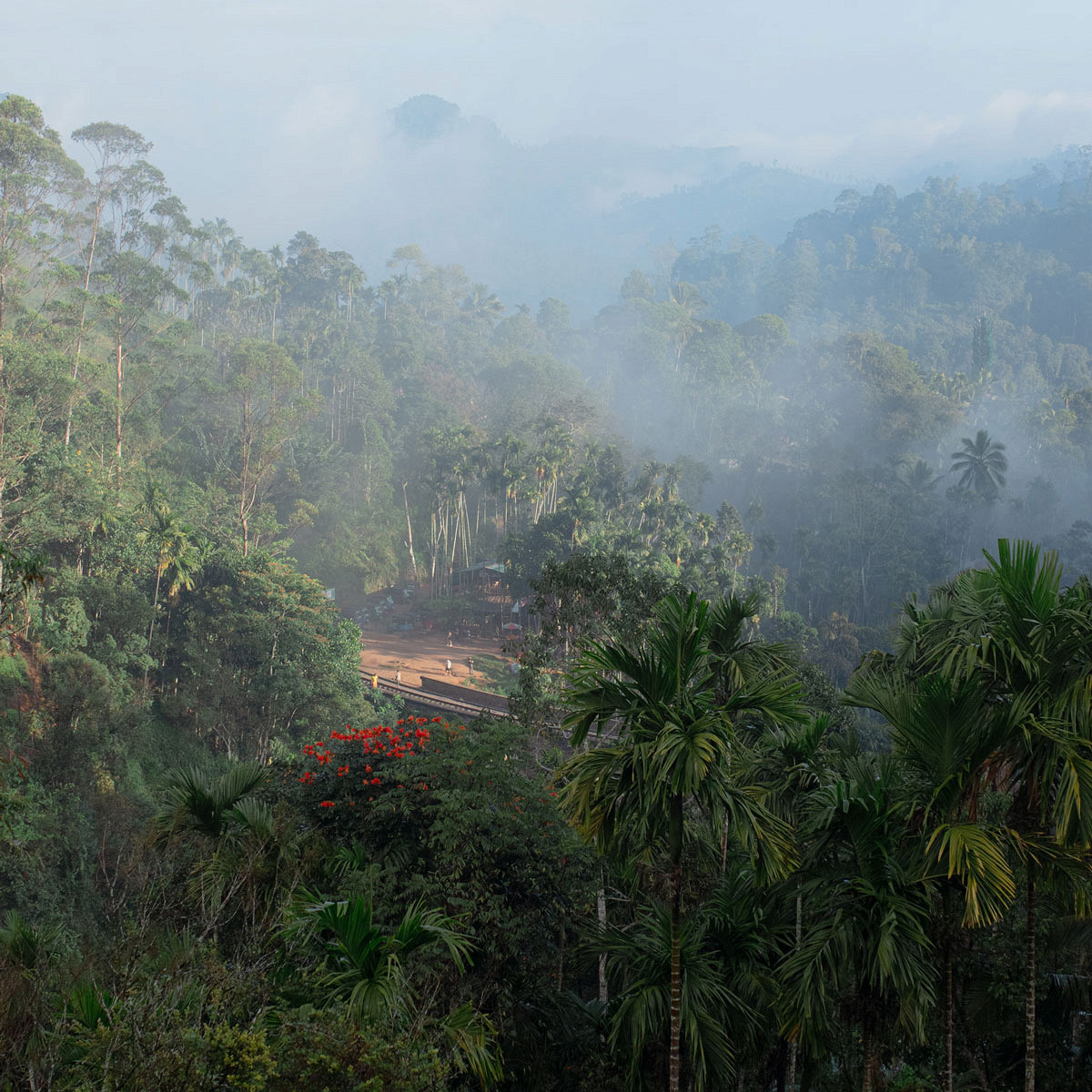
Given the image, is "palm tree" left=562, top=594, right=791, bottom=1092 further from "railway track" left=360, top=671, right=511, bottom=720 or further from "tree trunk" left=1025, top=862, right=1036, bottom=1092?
"railway track" left=360, top=671, right=511, bottom=720

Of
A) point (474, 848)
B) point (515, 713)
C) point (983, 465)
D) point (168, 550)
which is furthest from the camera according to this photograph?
point (983, 465)

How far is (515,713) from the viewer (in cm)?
1455

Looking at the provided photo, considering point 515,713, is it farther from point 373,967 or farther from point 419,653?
point 419,653

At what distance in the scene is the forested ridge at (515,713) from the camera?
629 centimetres

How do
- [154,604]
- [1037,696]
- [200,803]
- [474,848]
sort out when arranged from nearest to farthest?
[1037,696] < [200,803] < [474,848] < [154,604]

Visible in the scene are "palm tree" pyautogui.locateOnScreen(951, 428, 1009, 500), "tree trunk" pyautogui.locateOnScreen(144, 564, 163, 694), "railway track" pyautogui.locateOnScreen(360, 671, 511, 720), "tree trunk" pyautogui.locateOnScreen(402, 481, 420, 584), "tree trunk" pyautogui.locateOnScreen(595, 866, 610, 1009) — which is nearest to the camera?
"tree trunk" pyautogui.locateOnScreen(595, 866, 610, 1009)

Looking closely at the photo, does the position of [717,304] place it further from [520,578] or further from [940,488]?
[520,578]

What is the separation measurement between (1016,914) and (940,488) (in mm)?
73294

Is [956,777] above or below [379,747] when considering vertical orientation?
above

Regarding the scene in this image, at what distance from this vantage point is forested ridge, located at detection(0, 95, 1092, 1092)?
6285 mm

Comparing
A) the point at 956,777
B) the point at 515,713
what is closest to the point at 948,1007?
the point at 956,777

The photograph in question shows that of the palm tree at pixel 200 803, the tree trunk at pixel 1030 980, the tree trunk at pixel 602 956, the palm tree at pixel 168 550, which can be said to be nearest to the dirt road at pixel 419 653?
the palm tree at pixel 168 550

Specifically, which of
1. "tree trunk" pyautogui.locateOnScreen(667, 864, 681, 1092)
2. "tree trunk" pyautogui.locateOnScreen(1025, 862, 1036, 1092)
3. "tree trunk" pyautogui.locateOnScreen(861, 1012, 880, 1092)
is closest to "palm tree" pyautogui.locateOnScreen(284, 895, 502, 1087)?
"tree trunk" pyautogui.locateOnScreen(667, 864, 681, 1092)

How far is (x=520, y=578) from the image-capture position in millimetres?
48750
